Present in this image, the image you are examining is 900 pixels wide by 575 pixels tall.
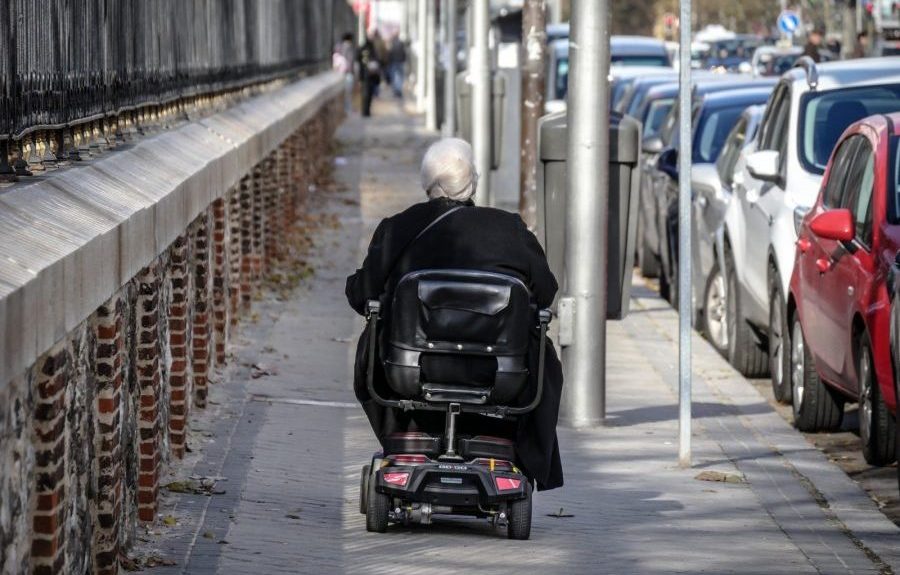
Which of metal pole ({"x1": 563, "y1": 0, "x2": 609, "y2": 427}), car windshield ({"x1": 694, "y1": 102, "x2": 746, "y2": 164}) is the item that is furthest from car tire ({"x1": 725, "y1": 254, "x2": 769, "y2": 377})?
car windshield ({"x1": 694, "y1": 102, "x2": 746, "y2": 164})

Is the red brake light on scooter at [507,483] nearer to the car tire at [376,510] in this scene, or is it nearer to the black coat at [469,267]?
the black coat at [469,267]

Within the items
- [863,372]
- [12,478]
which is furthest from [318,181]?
[12,478]

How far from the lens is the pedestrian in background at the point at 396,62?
67000 millimetres

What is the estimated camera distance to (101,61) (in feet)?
27.7

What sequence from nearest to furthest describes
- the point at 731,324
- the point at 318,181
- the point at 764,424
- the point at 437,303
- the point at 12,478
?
the point at 12,478 < the point at 437,303 < the point at 764,424 < the point at 731,324 < the point at 318,181

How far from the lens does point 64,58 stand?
24.6ft

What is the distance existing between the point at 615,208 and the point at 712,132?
5.84 meters

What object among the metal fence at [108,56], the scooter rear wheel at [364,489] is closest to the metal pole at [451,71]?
the metal fence at [108,56]

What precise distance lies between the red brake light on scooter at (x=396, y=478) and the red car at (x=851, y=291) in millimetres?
2226

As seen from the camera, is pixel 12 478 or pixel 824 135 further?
pixel 824 135

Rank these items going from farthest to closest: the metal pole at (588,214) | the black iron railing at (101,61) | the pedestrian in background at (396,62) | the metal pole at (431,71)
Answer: the pedestrian in background at (396,62) → the metal pole at (431,71) → the metal pole at (588,214) → the black iron railing at (101,61)

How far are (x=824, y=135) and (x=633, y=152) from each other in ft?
6.20

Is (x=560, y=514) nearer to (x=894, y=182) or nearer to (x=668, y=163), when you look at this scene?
(x=894, y=182)

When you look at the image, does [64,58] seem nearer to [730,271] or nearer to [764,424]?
[764,424]
